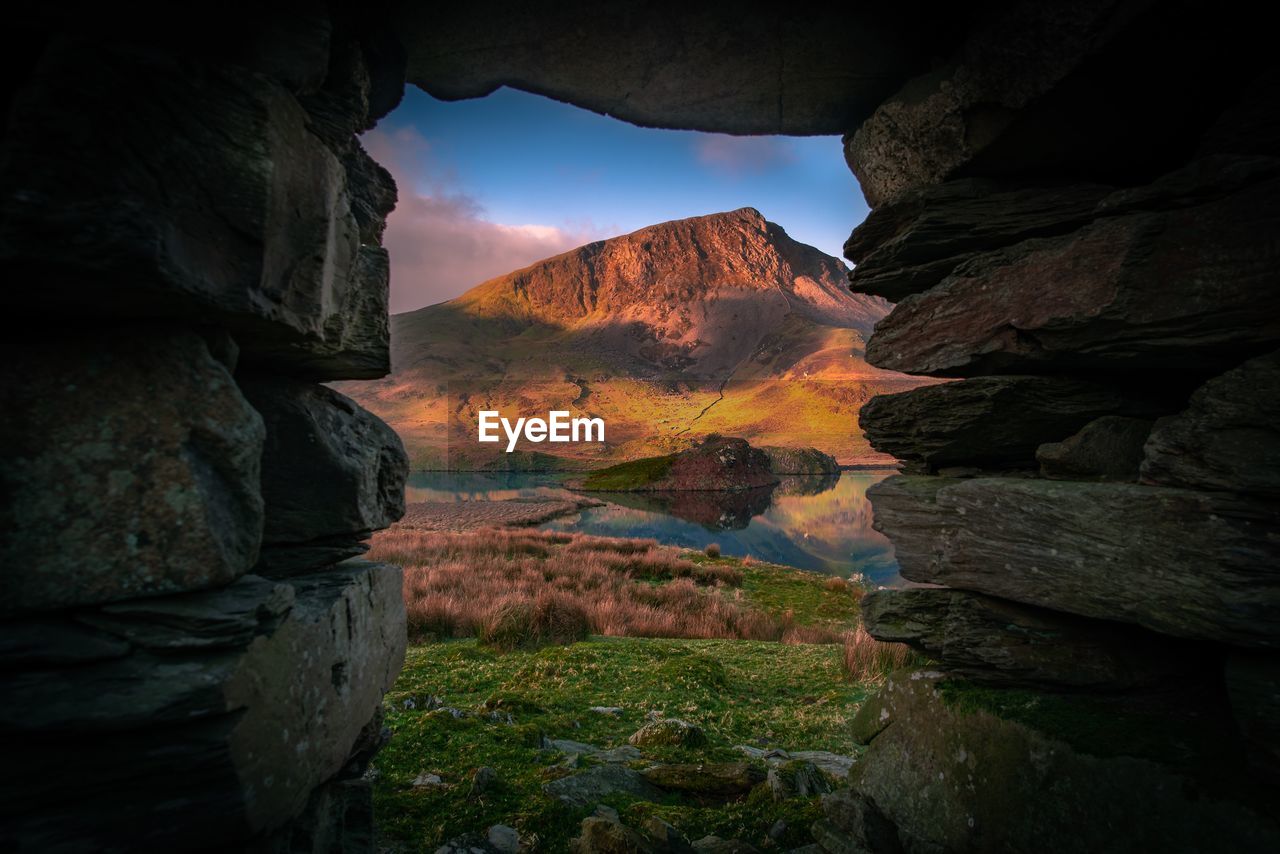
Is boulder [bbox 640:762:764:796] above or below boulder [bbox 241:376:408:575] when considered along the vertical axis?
below

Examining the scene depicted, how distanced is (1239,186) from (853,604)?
12330 millimetres

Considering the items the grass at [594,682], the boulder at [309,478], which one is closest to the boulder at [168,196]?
the boulder at [309,478]

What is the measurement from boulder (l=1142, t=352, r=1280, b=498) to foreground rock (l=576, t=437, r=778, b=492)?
177 ft

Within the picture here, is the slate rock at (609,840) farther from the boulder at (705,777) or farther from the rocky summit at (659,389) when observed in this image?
the rocky summit at (659,389)

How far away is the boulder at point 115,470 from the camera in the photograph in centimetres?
220

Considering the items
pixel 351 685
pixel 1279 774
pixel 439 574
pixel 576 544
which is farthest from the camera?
pixel 576 544

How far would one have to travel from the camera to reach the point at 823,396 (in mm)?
112688

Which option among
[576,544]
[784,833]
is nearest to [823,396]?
[576,544]

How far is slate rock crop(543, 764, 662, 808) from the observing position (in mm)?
4047

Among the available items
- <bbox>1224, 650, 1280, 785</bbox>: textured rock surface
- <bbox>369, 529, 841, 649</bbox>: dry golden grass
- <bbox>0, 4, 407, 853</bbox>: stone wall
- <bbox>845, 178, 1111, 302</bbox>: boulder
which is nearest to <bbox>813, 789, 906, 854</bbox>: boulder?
<bbox>1224, 650, 1280, 785</bbox>: textured rock surface

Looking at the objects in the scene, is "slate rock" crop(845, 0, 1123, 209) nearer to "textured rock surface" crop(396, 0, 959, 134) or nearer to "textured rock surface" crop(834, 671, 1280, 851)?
"textured rock surface" crop(396, 0, 959, 134)

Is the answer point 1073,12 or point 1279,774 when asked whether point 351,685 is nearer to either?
point 1279,774

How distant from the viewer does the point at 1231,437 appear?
109 inches

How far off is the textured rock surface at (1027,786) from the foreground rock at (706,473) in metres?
52.9
